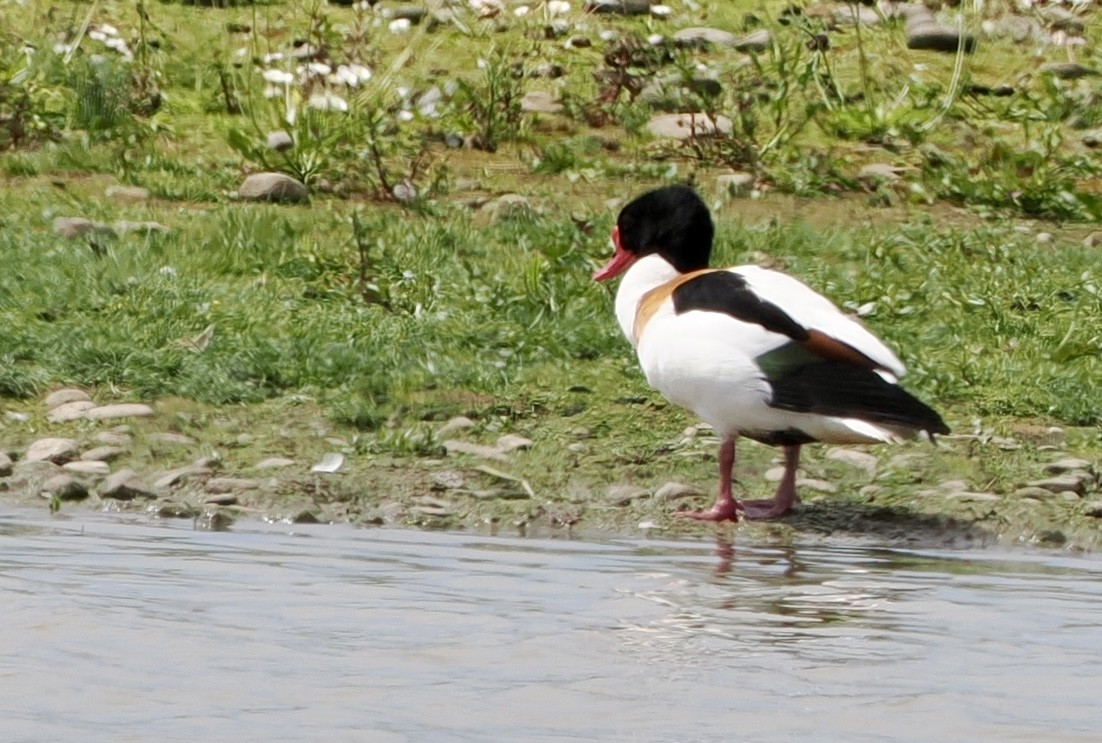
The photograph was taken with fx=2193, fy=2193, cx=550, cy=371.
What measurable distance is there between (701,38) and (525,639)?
8249 millimetres

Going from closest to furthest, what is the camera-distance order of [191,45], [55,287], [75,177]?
[55,287] < [75,177] < [191,45]

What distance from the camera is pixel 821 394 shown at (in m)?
5.89

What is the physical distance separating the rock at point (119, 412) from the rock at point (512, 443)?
113 cm

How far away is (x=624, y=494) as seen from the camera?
642 centimetres

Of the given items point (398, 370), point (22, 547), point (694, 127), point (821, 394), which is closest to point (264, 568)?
point (22, 547)

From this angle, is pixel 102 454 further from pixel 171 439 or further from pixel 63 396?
pixel 63 396

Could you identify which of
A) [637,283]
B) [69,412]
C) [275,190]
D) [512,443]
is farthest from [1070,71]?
[69,412]

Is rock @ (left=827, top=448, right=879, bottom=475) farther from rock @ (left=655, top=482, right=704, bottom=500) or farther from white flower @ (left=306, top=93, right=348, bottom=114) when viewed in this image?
white flower @ (left=306, top=93, right=348, bottom=114)

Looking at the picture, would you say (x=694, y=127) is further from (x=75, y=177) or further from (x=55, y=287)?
(x=55, y=287)

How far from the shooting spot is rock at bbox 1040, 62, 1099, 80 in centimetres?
1199

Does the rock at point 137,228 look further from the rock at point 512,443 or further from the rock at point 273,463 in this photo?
the rock at point 512,443

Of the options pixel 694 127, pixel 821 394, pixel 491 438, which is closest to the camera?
pixel 821 394

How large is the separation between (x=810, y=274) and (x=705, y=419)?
7.85ft

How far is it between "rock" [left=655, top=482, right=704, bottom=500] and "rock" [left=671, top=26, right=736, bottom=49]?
6.02 m
